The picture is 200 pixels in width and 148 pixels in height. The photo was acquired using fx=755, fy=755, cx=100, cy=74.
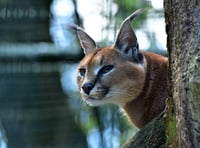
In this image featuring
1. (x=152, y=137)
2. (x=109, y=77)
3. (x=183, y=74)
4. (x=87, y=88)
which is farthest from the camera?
(x=109, y=77)

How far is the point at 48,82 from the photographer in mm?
3924

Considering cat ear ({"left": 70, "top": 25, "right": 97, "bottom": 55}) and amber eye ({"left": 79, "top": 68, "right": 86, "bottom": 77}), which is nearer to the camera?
amber eye ({"left": 79, "top": 68, "right": 86, "bottom": 77})

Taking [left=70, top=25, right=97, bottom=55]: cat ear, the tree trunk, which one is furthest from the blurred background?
the tree trunk

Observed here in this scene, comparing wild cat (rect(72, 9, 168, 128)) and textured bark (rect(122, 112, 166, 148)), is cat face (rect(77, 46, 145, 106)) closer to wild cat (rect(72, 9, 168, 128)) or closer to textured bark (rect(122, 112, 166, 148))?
wild cat (rect(72, 9, 168, 128))

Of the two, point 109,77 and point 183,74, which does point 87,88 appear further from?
point 183,74

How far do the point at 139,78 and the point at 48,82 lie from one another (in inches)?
48.8

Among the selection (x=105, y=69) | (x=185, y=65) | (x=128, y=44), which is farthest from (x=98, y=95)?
(x=185, y=65)

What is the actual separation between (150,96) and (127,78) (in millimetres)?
150

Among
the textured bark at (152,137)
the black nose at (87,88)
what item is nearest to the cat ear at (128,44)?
the black nose at (87,88)

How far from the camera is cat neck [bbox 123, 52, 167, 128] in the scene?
2631 millimetres

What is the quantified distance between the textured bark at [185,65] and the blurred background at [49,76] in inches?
73.8

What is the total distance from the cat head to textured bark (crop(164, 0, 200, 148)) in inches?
36.2

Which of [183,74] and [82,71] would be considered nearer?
[183,74]

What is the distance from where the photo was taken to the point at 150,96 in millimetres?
2688
